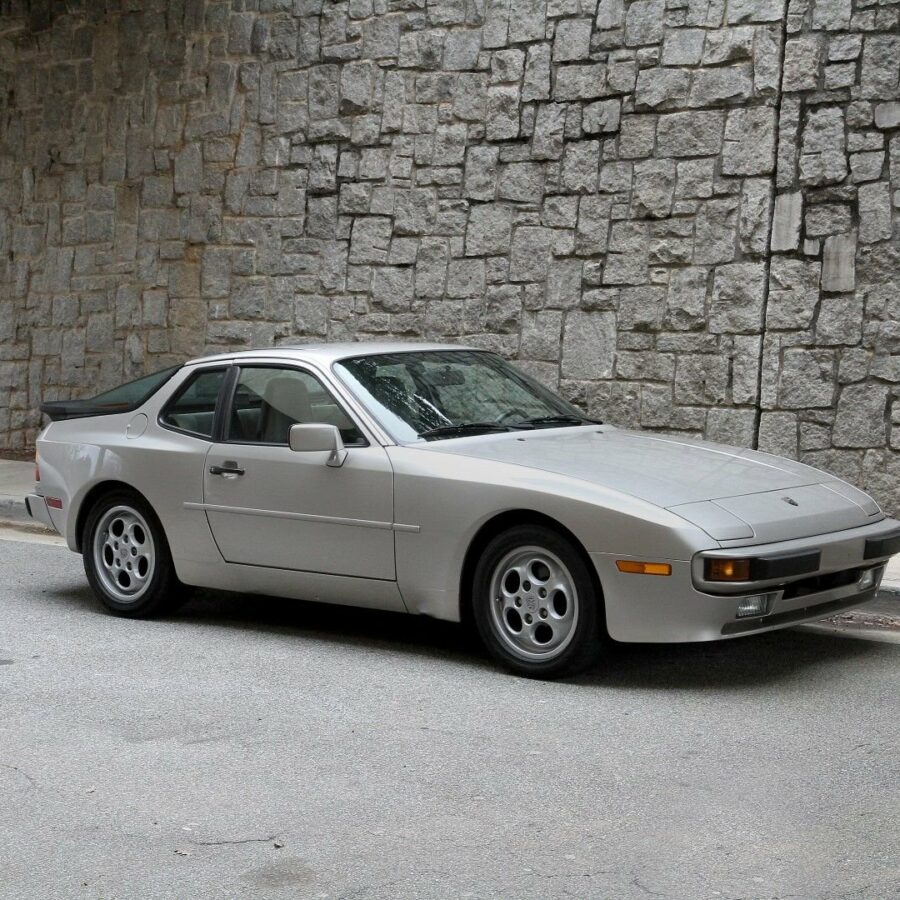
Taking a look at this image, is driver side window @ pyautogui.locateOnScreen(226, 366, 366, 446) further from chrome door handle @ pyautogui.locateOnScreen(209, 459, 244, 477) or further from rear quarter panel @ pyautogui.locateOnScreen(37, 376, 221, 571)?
rear quarter panel @ pyautogui.locateOnScreen(37, 376, 221, 571)

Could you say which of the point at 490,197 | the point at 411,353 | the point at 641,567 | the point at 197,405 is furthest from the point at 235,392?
the point at 490,197

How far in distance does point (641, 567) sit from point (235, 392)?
2.65 meters

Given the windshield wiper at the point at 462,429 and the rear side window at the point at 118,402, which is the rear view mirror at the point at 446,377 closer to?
the windshield wiper at the point at 462,429

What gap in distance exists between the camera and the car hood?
21.2 feet

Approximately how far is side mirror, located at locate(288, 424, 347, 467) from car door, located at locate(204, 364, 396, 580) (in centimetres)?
14

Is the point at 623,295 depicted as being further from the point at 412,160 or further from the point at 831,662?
the point at 831,662

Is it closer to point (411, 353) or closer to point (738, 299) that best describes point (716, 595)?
point (411, 353)

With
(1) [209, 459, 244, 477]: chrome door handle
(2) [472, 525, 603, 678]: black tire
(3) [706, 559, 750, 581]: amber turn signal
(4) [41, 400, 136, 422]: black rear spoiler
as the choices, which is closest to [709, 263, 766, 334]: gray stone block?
(4) [41, 400, 136, 422]: black rear spoiler

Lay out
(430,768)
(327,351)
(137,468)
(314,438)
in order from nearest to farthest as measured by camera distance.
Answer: (430,768), (314,438), (327,351), (137,468)

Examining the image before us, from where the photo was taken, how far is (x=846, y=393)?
1117 cm

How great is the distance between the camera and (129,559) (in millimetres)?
8336

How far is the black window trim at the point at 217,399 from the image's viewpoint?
7984 mm

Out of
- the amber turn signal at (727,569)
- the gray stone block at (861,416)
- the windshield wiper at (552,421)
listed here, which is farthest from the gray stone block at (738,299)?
the amber turn signal at (727,569)

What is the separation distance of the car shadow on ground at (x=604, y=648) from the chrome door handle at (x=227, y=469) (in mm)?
884
